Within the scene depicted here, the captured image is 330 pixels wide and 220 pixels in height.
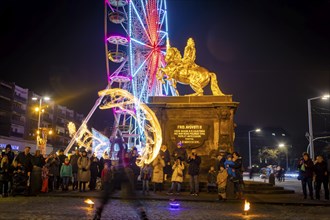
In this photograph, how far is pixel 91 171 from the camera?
18.4 meters

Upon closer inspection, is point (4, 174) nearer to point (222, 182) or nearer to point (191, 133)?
point (222, 182)

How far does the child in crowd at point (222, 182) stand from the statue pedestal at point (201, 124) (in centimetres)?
464

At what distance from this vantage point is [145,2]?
33594 millimetres

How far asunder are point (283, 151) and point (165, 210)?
67.3 meters

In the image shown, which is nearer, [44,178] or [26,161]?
[26,161]

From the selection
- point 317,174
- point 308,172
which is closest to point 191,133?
point 308,172

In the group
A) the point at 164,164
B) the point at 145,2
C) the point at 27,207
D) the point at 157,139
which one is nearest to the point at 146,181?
the point at 164,164

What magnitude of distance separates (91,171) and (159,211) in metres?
7.74

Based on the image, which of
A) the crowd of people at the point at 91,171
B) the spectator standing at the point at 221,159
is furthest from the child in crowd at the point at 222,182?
the spectator standing at the point at 221,159

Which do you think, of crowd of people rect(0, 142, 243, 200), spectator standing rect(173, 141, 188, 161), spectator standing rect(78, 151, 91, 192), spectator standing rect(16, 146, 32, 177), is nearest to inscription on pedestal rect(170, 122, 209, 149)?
spectator standing rect(173, 141, 188, 161)

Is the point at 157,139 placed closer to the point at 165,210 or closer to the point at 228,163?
the point at 228,163

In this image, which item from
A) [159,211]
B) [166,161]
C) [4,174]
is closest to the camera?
[159,211]

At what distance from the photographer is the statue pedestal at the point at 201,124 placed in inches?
776

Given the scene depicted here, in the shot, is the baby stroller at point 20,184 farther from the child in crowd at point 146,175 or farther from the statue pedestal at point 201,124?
the statue pedestal at point 201,124
